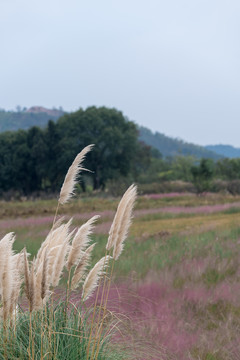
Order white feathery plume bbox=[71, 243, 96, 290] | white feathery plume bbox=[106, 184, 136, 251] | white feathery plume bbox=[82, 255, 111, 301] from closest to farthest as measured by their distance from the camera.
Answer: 1. white feathery plume bbox=[106, 184, 136, 251]
2. white feathery plume bbox=[82, 255, 111, 301]
3. white feathery plume bbox=[71, 243, 96, 290]

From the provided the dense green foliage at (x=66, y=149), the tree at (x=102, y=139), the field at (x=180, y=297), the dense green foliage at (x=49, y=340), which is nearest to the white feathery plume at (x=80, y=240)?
the dense green foliage at (x=49, y=340)

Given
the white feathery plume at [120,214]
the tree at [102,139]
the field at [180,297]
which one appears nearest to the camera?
the white feathery plume at [120,214]

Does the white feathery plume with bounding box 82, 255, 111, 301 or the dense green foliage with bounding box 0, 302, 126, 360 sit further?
the dense green foliage with bounding box 0, 302, 126, 360

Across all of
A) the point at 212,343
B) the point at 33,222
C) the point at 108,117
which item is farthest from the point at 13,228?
the point at 108,117

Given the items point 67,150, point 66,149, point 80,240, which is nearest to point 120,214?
point 80,240

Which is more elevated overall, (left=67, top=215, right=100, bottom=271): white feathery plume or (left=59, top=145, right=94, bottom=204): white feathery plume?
(left=59, top=145, right=94, bottom=204): white feathery plume

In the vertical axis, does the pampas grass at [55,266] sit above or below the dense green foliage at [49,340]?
above

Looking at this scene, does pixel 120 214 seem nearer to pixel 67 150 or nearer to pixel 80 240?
pixel 80 240

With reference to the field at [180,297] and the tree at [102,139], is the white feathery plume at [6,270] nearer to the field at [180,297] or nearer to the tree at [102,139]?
the field at [180,297]

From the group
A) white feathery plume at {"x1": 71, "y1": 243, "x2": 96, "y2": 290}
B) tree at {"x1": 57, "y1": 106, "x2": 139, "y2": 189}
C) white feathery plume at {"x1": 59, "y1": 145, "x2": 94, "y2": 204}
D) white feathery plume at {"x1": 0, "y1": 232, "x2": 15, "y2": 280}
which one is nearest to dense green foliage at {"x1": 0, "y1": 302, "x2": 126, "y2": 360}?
white feathery plume at {"x1": 71, "y1": 243, "x2": 96, "y2": 290}

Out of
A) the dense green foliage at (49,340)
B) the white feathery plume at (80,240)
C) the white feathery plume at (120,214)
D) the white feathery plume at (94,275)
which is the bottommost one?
the dense green foliage at (49,340)

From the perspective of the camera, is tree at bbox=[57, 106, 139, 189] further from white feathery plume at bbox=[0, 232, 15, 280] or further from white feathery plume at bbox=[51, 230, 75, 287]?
white feathery plume at bbox=[0, 232, 15, 280]

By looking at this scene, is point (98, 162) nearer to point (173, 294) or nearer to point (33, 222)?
point (33, 222)

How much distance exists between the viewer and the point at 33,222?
1530 cm
